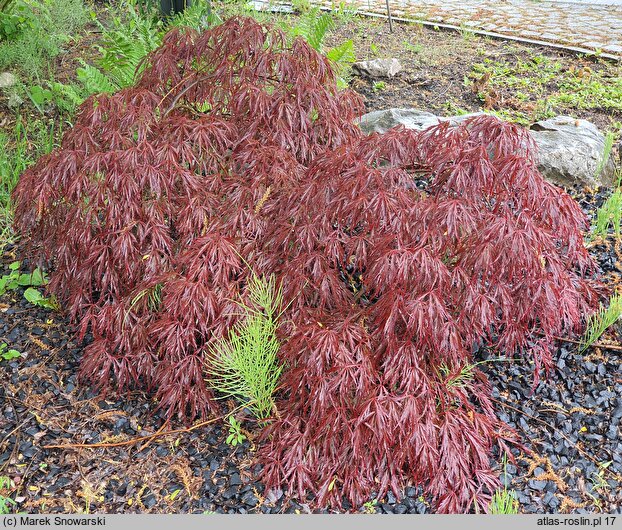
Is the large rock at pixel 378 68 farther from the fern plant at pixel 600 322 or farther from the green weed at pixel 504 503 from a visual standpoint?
the green weed at pixel 504 503

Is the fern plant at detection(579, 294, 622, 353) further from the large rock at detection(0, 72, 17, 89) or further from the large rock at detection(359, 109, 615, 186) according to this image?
the large rock at detection(0, 72, 17, 89)

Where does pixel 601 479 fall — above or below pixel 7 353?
below

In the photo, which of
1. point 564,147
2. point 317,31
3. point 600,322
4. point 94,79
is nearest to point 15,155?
point 94,79

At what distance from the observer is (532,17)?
7.41m

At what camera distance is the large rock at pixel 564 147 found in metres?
3.88

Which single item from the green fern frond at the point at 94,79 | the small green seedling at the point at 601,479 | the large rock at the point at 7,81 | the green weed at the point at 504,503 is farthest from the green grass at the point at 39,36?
the small green seedling at the point at 601,479

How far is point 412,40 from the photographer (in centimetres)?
661

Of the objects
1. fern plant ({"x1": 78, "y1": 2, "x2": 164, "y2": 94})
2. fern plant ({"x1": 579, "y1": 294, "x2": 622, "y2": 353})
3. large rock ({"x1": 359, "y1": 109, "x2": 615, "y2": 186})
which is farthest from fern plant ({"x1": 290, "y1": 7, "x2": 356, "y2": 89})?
fern plant ({"x1": 579, "y1": 294, "x2": 622, "y2": 353})

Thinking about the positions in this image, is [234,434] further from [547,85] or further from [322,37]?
[547,85]

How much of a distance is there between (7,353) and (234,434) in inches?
44.6

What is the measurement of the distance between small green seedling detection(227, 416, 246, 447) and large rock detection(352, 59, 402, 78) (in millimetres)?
3872

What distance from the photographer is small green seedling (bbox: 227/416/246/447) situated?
8.20 ft

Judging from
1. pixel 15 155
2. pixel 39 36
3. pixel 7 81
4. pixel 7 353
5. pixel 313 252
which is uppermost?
pixel 313 252

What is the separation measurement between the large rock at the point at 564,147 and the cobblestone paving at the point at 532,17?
242 cm
